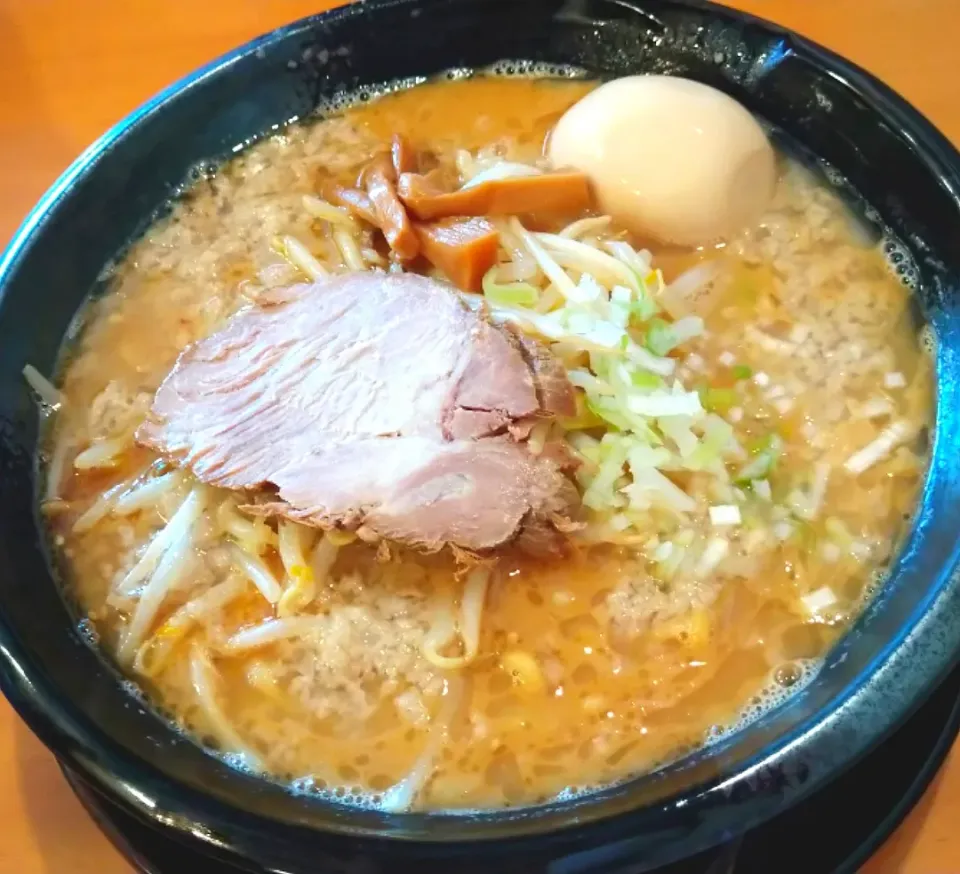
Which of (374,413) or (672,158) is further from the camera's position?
(672,158)

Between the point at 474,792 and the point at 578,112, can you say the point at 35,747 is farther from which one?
the point at 578,112

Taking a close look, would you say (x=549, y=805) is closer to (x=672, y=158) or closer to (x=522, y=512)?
(x=522, y=512)

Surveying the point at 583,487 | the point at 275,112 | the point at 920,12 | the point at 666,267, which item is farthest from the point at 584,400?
the point at 920,12

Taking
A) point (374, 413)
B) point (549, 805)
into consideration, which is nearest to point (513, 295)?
point (374, 413)

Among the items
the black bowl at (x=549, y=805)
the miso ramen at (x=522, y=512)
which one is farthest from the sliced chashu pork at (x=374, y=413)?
the black bowl at (x=549, y=805)

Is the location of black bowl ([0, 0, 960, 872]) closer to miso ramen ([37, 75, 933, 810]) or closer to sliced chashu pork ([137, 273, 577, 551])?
miso ramen ([37, 75, 933, 810])

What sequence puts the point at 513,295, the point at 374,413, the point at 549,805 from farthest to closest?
the point at 513,295, the point at 374,413, the point at 549,805

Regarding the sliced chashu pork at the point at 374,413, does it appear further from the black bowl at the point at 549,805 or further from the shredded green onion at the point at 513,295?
the black bowl at the point at 549,805
